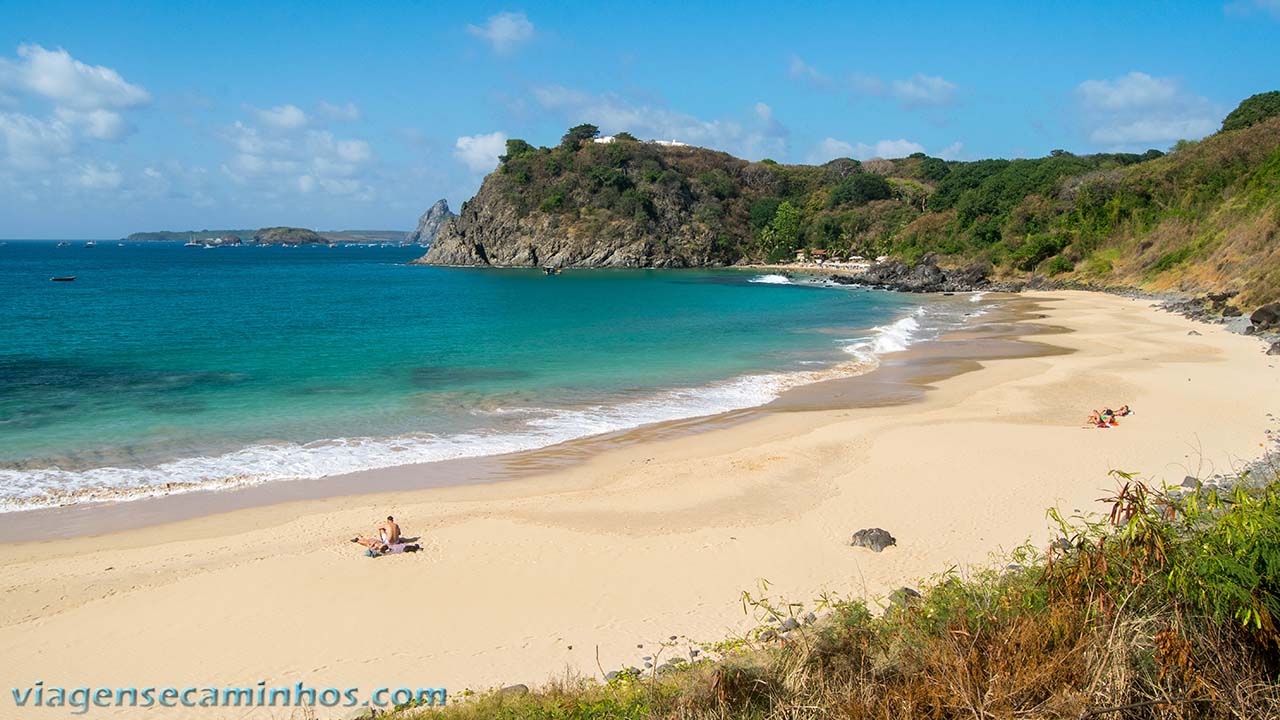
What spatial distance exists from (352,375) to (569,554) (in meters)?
18.6

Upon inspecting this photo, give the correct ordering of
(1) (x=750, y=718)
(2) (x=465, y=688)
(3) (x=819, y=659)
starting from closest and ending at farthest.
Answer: (1) (x=750, y=718)
(3) (x=819, y=659)
(2) (x=465, y=688)

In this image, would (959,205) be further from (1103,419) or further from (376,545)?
(376,545)

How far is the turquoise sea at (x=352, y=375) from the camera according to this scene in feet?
55.6

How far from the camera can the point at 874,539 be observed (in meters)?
10.8

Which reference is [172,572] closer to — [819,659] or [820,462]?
[819,659]

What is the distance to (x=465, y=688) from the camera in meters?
7.47

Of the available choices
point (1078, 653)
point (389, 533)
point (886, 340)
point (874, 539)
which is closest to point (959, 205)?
point (886, 340)

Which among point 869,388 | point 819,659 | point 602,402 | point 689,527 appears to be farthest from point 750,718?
point 869,388

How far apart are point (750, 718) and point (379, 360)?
92.8ft

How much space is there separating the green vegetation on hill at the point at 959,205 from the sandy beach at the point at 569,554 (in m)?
29.3

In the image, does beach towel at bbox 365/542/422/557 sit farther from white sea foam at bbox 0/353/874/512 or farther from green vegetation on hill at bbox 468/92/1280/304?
green vegetation on hill at bbox 468/92/1280/304

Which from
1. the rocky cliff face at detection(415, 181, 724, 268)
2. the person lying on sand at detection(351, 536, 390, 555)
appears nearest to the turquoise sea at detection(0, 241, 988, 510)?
the person lying on sand at detection(351, 536, 390, 555)

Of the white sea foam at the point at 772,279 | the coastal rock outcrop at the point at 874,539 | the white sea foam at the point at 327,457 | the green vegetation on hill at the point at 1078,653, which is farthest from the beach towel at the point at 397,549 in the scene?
the white sea foam at the point at 772,279

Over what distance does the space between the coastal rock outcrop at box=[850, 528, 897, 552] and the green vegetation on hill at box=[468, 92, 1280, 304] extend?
34.8 meters
